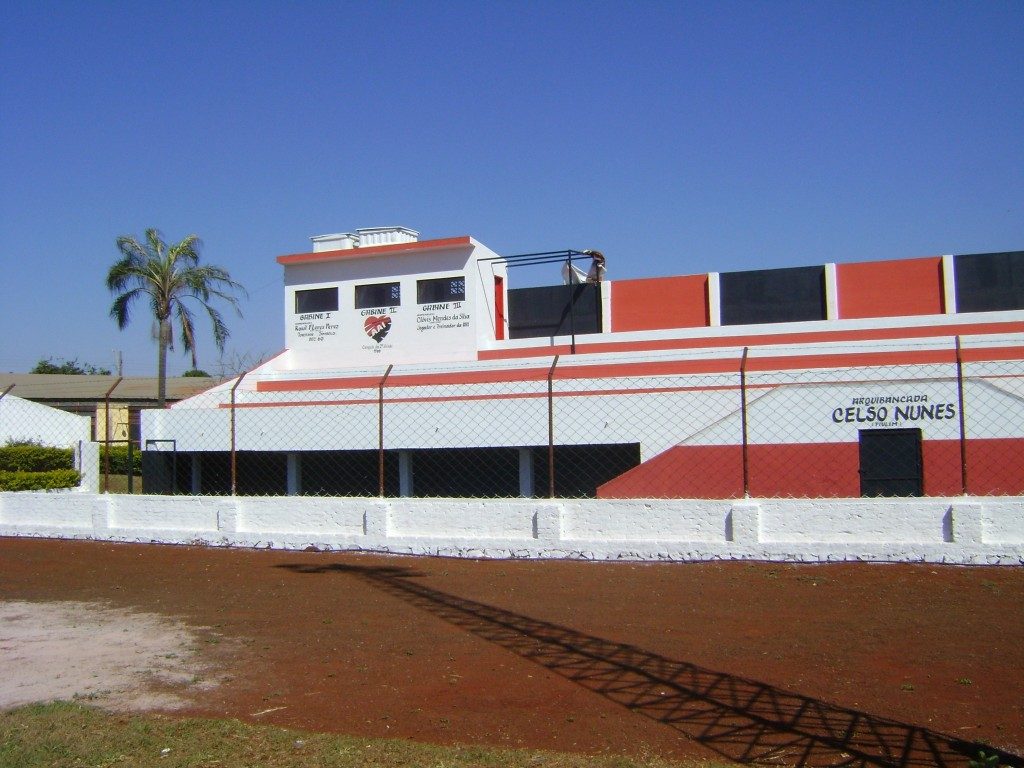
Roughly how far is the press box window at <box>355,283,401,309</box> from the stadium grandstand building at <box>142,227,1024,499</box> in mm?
42

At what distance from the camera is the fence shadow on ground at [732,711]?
5.07 m

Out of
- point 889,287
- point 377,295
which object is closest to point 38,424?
point 377,295

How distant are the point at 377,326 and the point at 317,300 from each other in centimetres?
208

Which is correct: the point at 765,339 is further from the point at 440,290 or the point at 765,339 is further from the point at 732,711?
the point at 732,711

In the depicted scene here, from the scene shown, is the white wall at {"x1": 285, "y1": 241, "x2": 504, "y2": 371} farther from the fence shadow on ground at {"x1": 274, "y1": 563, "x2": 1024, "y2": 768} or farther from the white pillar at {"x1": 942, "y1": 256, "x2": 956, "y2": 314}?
the fence shadow on ground at {"x1": 274, "y1": 563, "x2": 1024, "y2": 768}

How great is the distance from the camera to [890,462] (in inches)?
607

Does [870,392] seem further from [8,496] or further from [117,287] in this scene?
[117,287]

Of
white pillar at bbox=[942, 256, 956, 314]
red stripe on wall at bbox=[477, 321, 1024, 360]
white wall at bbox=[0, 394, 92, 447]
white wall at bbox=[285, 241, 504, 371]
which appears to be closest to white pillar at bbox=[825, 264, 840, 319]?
red stripe on wall at bbox=[477, 321, 1024, 360]

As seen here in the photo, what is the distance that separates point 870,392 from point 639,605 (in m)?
7.89

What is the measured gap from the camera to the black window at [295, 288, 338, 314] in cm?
2602

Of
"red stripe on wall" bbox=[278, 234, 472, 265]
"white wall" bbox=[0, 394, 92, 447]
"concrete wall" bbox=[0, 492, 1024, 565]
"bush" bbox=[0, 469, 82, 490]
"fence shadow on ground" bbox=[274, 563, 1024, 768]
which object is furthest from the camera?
"red stripe on wall" bbox=[278, 234, 472, 265]

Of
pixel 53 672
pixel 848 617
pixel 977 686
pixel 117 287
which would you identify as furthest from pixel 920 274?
pixel 117 287

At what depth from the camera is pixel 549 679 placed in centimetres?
675

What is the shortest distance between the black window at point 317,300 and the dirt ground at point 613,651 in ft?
46.9
